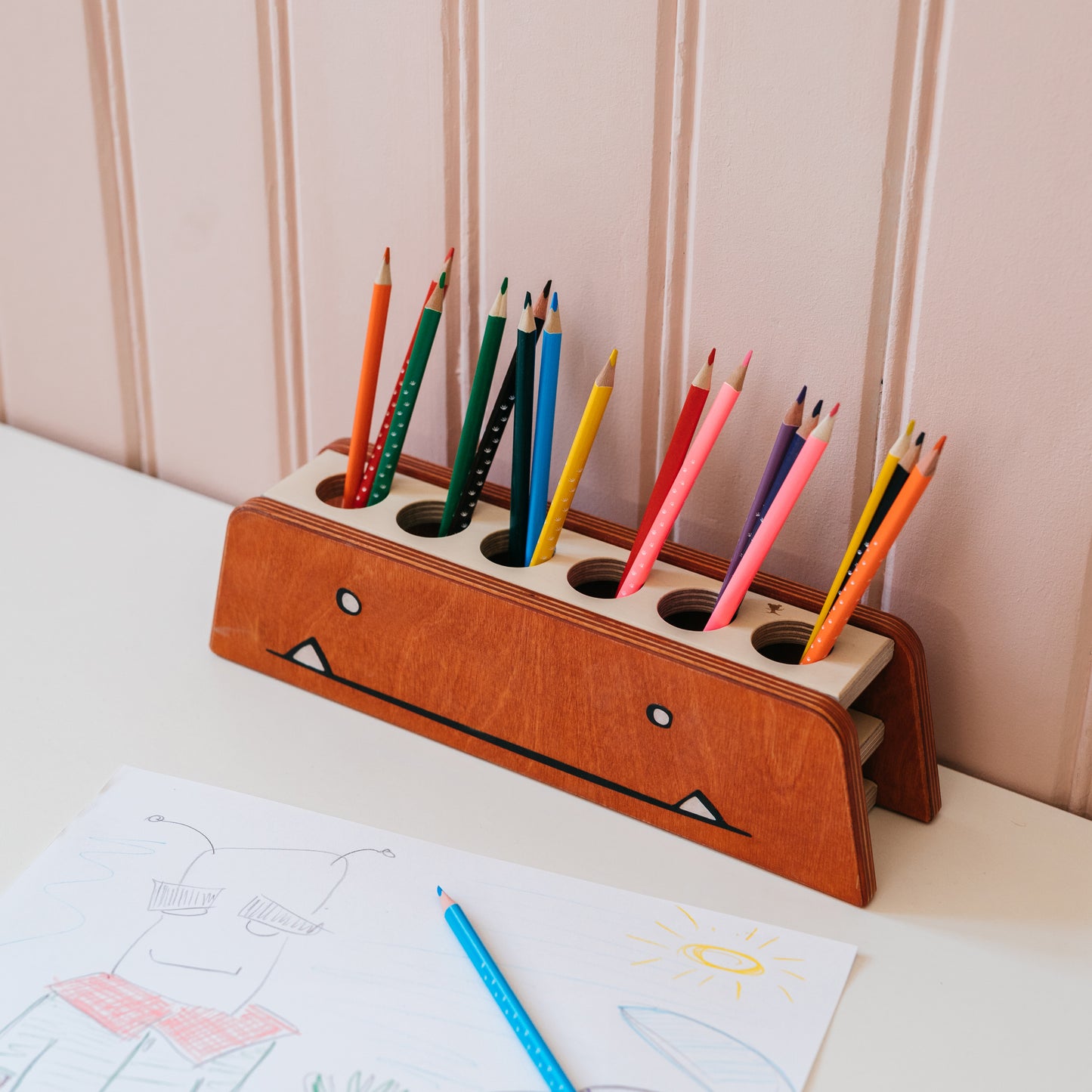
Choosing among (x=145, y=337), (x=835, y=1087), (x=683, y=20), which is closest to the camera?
(x=835, y=1087)

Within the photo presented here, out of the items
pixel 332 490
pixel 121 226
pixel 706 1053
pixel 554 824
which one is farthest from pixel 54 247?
pixel 706 1053

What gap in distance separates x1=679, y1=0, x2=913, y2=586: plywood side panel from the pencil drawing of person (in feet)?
0.86

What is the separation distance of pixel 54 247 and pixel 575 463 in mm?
432

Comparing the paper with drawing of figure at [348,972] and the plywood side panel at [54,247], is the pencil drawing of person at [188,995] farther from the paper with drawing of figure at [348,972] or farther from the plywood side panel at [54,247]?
the plywood side panel at [54,247]

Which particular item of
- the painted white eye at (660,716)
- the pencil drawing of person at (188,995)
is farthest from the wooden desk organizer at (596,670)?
the pencil drawing of person at (188,995)

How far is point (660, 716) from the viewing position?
522 mm

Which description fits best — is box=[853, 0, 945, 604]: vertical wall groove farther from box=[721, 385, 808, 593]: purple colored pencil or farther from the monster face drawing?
the monster face drawing

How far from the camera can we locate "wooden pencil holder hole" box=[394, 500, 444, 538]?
2.07ft

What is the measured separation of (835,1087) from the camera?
1.41 feet

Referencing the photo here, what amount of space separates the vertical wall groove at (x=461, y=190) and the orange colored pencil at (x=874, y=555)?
25 cm

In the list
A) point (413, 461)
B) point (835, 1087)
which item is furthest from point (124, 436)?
point (835, 1087)

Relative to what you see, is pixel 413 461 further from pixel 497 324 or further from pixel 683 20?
pixel 683 20

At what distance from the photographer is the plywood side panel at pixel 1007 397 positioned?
0.47 metres

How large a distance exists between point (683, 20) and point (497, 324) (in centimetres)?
15
